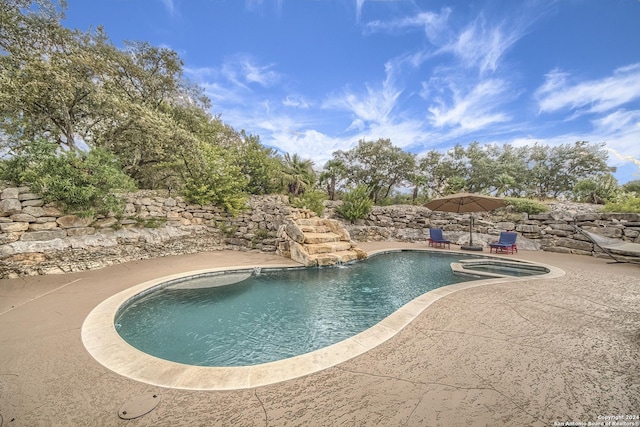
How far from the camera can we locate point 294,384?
198 cm

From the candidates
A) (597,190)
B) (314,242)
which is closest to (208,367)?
(314,242)

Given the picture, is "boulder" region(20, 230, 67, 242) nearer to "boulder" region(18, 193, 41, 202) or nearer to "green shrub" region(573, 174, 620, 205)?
"boulder" region(18, 193, 41, 202)

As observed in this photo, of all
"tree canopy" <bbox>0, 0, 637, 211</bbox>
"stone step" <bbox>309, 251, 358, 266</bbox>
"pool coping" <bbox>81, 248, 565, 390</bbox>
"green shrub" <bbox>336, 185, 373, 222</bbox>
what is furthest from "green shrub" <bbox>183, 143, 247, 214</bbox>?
"pool coping" <bbox>81, 248, 565, 390</bbox>

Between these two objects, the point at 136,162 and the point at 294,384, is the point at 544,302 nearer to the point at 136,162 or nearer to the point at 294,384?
the point at 294,384

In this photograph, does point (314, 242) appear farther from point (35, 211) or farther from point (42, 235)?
point (35, 211)

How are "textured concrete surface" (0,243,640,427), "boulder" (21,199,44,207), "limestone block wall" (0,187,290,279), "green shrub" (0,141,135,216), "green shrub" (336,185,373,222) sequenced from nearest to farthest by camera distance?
1. "textured concrete surface" (0,243,640,427)
2. "limestone block wall" (0,187,290,279)
3. "boulder" (21,199,44,207)
4. "green shrub" (0,141,135,216)
5. "green shrub" (336,185,373,222)

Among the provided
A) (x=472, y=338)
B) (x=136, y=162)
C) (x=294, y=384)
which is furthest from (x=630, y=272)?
(x=136, y=162)

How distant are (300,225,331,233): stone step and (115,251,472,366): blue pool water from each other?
203 centimetres

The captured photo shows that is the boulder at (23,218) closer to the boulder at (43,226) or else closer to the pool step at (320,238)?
the boulder at (43,226)

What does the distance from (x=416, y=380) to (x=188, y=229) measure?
8.67m

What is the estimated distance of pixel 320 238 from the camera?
8312 millimetres

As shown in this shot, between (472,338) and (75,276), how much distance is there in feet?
25.2

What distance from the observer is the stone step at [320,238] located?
26.2 feet

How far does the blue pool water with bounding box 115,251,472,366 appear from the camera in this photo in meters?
2.95
